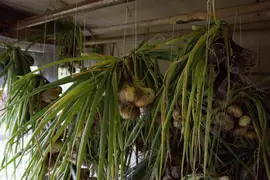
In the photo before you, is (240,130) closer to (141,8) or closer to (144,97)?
(144,97)

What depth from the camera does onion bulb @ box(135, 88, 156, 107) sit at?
574 mm

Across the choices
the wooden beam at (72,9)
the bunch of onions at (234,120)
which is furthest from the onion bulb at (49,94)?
the bunch of onions at (234,120)

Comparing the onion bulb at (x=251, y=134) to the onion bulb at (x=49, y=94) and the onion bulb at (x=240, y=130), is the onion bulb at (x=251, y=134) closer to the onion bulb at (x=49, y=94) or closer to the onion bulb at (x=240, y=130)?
the onion bulb at (x=240, y=130)

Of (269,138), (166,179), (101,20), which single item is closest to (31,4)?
(101,20)

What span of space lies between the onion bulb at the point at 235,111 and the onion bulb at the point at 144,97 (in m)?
0.20

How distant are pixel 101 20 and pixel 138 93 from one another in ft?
2.86

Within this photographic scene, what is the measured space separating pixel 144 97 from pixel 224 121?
21 centimetres

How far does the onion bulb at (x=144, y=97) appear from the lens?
0.57 metres

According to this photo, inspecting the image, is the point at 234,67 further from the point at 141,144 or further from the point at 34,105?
the point at 34,105

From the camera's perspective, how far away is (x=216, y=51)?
0.49 metres

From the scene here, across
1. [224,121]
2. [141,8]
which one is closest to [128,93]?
[224,121]

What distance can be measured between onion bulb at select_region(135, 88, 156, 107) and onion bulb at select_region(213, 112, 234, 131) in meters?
0.17

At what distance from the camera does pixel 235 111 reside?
63 centimetres

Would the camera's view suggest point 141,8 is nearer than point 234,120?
No
